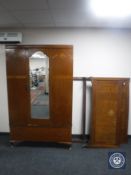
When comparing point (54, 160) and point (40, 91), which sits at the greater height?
point (40, 91)

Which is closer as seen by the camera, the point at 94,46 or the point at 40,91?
the point at 40,91

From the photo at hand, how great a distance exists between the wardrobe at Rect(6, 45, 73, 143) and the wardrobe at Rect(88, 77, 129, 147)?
47 centimetres

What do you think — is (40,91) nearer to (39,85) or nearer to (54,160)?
(39,85)

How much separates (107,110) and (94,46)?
4.04 feet

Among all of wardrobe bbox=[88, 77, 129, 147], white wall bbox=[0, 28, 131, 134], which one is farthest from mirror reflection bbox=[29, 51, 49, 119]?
wardrobe bbox=[88, 77, 129, 147]

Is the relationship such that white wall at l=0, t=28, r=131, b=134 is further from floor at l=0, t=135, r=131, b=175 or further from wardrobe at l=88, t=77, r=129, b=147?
floor at l=0, t=135, r=131, b=175

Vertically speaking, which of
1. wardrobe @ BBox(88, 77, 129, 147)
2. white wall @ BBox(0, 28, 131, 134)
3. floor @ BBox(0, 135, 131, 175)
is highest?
white wall @ BBox(0, 28, 131, 134)

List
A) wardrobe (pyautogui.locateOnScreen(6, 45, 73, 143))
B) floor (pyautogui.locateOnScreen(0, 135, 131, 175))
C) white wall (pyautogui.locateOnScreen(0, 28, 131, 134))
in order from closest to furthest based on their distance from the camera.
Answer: floor (pyautogui.locateOnScreen(0, 135, 131, 175)) < wardrobe (pyautogui.locateOnScreen(6, 45, 73, 143)) < white wall (pyautogui.locateOnScreen(0, 28, 131, 134))

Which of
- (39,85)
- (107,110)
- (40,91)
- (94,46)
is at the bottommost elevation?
(107,110)

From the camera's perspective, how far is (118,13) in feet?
7.81

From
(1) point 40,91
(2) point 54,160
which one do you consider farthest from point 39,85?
(2) point 54,160

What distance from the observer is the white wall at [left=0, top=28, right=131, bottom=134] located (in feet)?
10.8

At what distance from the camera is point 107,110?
10.3 feet

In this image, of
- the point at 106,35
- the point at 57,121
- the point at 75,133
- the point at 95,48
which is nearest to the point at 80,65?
the point at 95,48
